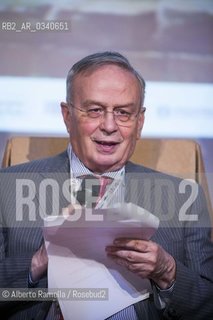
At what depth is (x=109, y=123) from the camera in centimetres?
138

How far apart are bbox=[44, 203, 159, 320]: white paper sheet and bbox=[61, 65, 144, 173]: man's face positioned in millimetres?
279

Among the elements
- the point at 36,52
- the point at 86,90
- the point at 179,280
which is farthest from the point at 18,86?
the point at 179,280

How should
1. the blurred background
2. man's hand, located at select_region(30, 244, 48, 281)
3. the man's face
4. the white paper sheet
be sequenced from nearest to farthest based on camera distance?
the white paper sheet
man's hand, located at select_region(30, 244, 48, 281)
the man's face
the blurred background

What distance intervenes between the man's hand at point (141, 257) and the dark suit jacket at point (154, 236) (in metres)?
0.07

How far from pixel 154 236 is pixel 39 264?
296 mm

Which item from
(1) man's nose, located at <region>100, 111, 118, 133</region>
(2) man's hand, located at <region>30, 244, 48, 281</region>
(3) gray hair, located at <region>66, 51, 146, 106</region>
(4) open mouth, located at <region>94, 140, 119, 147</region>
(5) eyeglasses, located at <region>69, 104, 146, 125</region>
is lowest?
(2) man's hand, located at <region>30, 244, 48, 281</region>

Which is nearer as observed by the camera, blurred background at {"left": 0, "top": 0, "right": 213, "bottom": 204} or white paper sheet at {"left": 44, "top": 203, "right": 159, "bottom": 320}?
white paper sheet at {"left": 44, "top": 203, "right": 159, "bottom": 320}

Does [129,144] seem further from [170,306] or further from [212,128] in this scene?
[170,306]

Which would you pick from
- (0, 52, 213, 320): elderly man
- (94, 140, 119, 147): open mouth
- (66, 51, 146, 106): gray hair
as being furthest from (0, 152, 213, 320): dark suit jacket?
(66, 51, 146, 106): gray hair

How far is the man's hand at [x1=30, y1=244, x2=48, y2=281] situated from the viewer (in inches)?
49.7

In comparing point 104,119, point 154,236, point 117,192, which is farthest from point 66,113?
point 154,236

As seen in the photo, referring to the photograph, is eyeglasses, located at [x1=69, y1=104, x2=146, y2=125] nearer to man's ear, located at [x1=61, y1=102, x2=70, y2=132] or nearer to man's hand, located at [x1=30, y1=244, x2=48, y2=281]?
man's ear, located at [x1=61, y1=102, x2=70, y2=132]

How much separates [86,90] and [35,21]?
289 millimetres

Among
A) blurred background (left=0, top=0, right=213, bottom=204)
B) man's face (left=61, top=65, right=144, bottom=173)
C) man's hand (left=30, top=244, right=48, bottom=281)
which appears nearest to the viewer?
man's hand (left=30, top=244, right=48, bottom=281)
